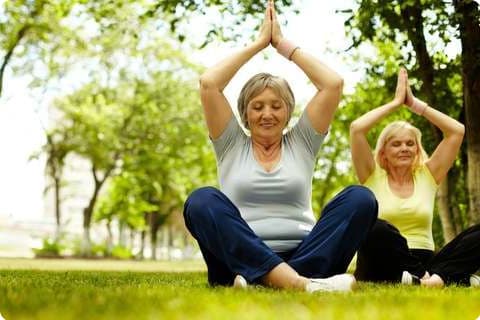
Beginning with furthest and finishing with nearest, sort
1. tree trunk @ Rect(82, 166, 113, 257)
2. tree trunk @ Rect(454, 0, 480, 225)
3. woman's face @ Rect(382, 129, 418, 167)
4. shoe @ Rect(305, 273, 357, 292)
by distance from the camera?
tree trunk @ Rect(82, 166, 113, 257) < tree trunk @ Rect(454, 0, 480, 225) < woman's face @ Rect(382, 129, 418, 167) < shoe @ Rect(305, 273, 357, 292)

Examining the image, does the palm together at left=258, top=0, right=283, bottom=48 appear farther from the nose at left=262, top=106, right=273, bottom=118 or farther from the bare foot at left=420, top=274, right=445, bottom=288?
the bare foot at left=420, top=274, right=445, bottom=288

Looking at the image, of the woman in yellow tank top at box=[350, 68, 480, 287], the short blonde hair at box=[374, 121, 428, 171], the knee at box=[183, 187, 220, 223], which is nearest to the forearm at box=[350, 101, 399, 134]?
the woman in yellow tank top at box=[350, 68, 480, 287]

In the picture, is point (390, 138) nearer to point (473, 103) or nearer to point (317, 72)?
point (317, 72)

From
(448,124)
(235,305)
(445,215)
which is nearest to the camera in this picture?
(235,305)

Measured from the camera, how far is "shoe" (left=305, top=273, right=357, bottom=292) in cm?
389

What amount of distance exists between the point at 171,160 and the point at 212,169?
11.1ft

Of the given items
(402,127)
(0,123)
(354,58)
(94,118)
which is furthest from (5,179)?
Answer: (402,127)

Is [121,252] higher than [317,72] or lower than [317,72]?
lower

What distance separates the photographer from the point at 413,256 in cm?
520

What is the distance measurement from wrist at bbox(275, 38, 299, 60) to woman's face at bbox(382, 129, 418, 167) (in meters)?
1.39

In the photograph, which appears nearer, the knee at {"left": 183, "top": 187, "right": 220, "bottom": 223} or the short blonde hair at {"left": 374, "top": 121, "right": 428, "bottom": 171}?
→ the knee at {"left": 183, "top": 187, "right": 220, "bottom": 223}

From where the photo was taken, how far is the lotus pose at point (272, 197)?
409cm

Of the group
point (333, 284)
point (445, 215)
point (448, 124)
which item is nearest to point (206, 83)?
point (333, 284)

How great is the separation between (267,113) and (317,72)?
1.32ft
